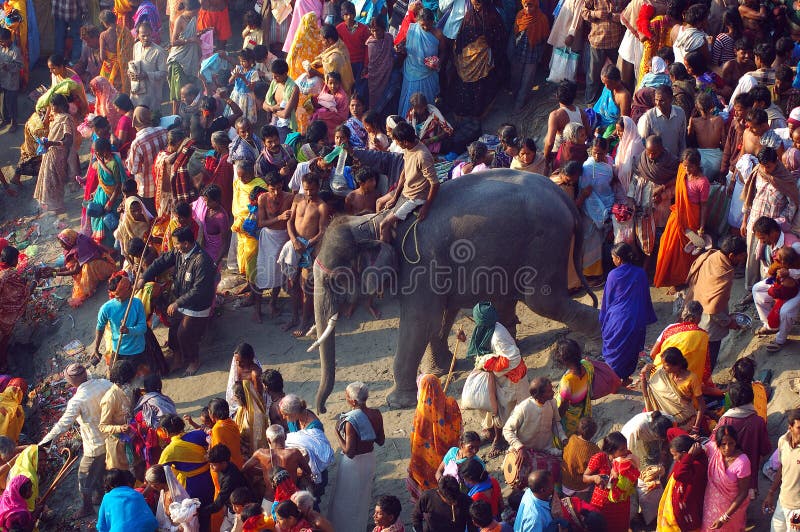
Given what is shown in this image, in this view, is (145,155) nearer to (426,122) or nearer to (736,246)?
(426,122)

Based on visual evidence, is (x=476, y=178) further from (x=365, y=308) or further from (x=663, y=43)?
(x=663, y=43)

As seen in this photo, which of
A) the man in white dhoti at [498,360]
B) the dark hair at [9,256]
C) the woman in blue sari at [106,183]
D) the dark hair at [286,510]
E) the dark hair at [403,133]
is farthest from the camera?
the woman in blue sari at [106,183]

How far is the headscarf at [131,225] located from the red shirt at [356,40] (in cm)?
299

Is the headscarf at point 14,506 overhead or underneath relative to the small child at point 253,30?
underneath

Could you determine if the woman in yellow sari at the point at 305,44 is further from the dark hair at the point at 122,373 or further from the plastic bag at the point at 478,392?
the plastic bag at the point at 478,392

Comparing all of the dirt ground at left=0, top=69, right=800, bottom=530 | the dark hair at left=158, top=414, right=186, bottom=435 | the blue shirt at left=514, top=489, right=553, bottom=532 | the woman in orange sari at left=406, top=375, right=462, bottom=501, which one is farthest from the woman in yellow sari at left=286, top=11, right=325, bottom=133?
the blue shirt at left=514, top=489, right=553, bottom=532

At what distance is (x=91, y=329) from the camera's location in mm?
13773

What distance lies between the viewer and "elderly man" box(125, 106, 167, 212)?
13.8 metres

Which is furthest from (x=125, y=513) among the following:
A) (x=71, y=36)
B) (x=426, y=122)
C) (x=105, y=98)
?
(x=71, y=36)

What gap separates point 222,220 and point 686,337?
520cm

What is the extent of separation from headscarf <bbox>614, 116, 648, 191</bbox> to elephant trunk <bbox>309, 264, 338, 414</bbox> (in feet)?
10.00

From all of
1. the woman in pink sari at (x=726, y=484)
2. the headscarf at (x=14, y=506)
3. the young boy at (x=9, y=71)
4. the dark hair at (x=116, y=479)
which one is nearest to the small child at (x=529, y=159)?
the woman in pink sari at (x=726, y=484)

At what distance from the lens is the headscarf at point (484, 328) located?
1008 centimetres

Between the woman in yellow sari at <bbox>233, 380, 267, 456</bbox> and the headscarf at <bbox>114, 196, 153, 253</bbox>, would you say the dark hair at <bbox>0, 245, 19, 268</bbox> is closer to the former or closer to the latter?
the headscarf at <bbox>114, 196, 153, 253</bbox>
